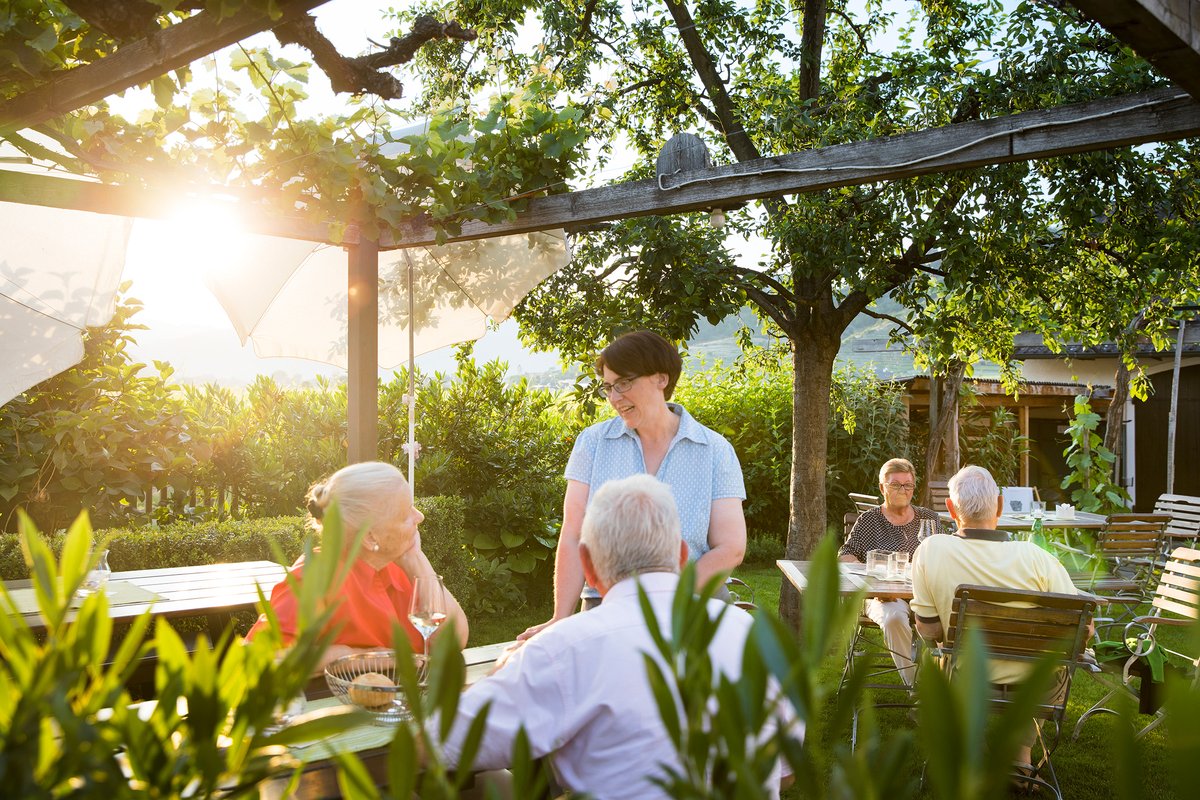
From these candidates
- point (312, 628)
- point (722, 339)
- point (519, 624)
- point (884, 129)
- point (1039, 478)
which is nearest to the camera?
point (312, 628)

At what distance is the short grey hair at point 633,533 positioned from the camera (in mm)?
1949

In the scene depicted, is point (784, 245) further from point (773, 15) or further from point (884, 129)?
point (773, 15)

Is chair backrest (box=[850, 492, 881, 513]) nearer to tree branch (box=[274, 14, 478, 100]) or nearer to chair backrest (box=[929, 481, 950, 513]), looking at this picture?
chair backrest (box=[929, 481, 950, 513])

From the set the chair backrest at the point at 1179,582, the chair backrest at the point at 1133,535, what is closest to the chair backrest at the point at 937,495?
the chair backrest at the point at 1133,535

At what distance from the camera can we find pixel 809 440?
716 cm

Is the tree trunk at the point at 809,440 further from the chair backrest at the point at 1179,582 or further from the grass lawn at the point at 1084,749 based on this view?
the chair backrest at the point at 1179,582

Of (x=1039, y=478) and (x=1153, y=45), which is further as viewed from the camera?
(x=1039, y=478)

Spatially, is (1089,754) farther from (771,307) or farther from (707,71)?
(707,71)

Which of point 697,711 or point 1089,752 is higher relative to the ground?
point 697,711

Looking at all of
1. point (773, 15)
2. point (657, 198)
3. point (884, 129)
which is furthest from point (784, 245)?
point (773, 15)

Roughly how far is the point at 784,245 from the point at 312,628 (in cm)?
587

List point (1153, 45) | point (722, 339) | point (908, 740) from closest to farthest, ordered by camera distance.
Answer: point (908, 740) < point (1153, 45) < point (722, 339)

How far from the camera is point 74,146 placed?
3.39m

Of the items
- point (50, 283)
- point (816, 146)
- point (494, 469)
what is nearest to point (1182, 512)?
point (816, 146)
